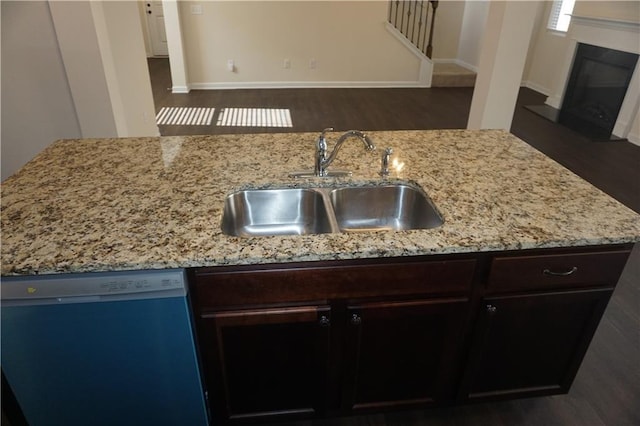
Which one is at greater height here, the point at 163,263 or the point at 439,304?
the point at 163,263

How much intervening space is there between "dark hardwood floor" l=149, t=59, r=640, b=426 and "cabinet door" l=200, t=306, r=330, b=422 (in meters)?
0.28

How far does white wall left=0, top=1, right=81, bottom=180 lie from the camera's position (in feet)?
7.98

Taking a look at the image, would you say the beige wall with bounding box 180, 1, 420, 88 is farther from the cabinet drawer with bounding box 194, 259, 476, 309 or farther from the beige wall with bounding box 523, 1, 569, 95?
the cabinet drawer with bounding box 194, 259, 476, 309

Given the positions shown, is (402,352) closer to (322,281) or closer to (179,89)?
(322,281)

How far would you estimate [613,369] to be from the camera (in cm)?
198

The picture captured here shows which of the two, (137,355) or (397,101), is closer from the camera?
(137,355)

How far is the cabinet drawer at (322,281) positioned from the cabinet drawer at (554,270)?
110 millimetres

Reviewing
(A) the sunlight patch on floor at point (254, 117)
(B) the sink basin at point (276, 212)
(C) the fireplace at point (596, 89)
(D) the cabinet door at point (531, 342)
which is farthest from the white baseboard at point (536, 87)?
(B) the sink basin at point (276, 212)

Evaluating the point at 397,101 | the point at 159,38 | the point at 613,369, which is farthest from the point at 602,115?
the point at 159,38

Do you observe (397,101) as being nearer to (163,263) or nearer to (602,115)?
(602,115)

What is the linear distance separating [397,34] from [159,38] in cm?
494

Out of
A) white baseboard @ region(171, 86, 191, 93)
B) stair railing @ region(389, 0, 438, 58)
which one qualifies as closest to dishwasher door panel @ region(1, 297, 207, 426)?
white baseboard @ region(171, 86, 191, 93)

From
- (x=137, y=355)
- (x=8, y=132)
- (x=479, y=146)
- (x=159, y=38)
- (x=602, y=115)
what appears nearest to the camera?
(x=137, y=355)

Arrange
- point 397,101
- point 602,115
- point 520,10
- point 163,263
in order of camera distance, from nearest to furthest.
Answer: point 163,263, point 520,10, point 602,115, point 397,101
